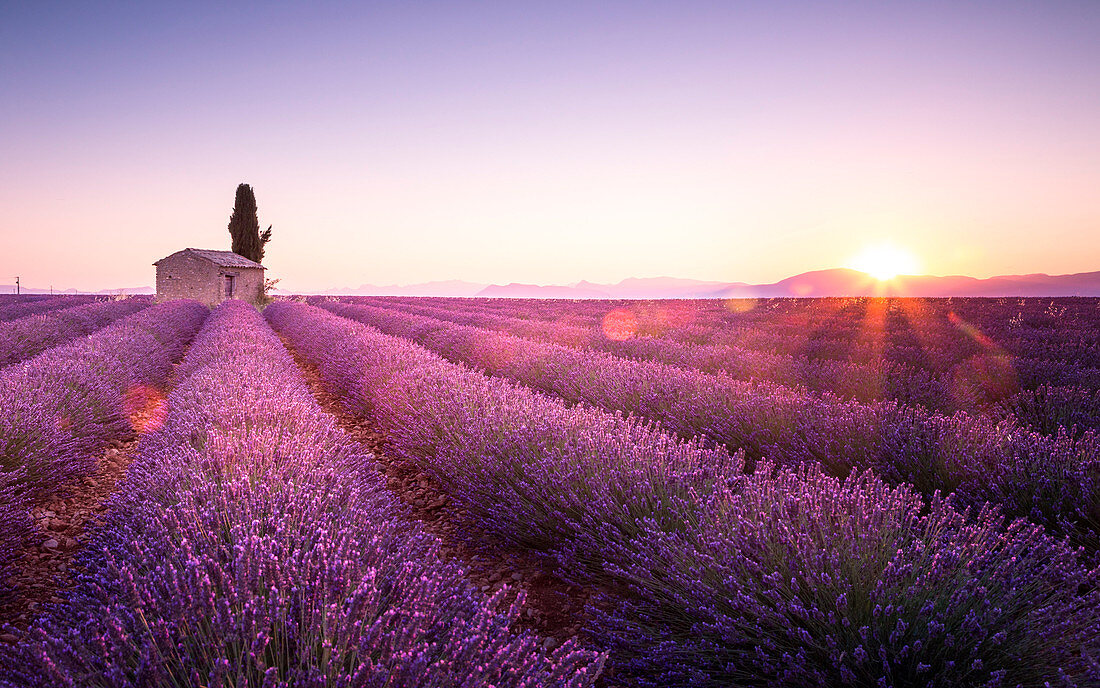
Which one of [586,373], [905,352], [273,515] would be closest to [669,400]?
[586,373]

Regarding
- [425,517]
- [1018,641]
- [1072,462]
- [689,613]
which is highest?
[1072,462]

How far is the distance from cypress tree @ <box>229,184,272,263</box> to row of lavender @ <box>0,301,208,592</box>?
29944mm

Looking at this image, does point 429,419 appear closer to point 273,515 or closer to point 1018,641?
point 273,515

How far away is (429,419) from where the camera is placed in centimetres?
345

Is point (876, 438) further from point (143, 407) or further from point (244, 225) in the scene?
point (244, 225)

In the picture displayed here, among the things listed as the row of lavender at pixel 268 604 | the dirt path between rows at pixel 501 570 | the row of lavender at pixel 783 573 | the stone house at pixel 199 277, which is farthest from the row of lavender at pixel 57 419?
the stone house at pixel 199 277

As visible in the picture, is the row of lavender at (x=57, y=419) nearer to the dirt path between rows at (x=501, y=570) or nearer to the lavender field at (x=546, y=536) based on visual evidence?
the lavender field at (x=546, y=536)

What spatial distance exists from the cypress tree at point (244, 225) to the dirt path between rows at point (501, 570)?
34232 mm

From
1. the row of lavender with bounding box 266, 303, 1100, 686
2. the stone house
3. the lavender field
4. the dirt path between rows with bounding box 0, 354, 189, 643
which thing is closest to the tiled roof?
the stone house

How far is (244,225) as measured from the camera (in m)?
32.0

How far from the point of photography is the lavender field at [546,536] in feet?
3.76

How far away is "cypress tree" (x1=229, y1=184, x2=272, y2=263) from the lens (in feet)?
105

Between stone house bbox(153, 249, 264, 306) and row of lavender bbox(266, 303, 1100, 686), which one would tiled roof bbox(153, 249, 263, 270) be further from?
row of lavender bbox(266, 303, 1100, 686)

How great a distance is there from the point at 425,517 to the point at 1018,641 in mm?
2591
